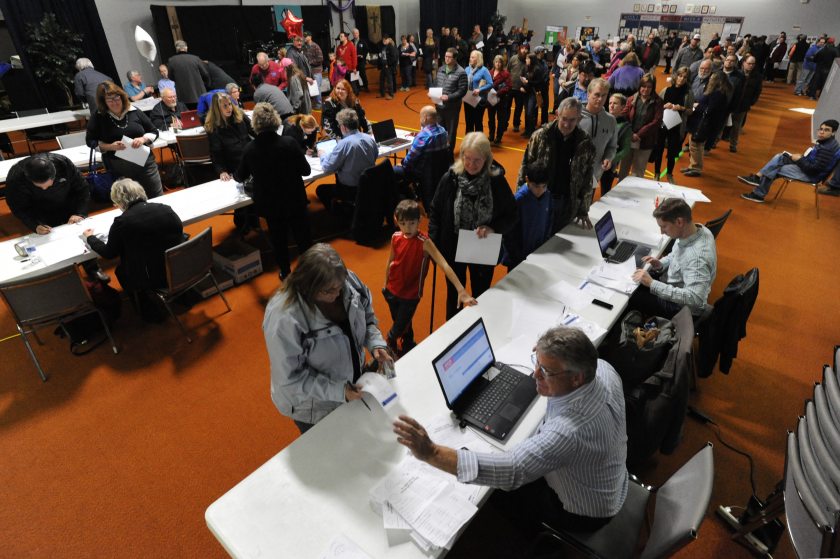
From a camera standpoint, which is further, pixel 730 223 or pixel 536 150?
pixel 730 223

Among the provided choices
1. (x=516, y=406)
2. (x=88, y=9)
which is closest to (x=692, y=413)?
(x=516, y=406)

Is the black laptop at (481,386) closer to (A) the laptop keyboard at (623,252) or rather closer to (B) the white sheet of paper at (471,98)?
(A) the laptop keyboard at (623,252)

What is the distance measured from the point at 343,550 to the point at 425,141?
4030 mm

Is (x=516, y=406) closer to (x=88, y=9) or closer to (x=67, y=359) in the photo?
(x=67, y=359)

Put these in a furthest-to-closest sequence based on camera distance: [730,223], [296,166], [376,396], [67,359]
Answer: [730,223]
[296,166]
[67,359]
[376,396]

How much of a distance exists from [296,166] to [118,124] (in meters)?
2.20

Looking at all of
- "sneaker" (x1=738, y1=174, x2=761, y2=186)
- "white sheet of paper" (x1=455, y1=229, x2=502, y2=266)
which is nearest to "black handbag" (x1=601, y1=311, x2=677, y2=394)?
"white sheet of paper" (x1=455, y1=229, x2=502, y2=266)

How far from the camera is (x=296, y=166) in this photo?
12.3ft

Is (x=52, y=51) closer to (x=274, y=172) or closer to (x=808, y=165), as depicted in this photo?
(x=274, y=172)

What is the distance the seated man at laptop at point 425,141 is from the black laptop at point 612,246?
2.14m

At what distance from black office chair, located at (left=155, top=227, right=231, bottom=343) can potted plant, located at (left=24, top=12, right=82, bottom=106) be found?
748cm

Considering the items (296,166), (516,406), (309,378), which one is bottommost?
(516,406)

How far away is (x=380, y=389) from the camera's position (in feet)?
6.56

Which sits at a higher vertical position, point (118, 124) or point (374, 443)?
point (118, 124)
